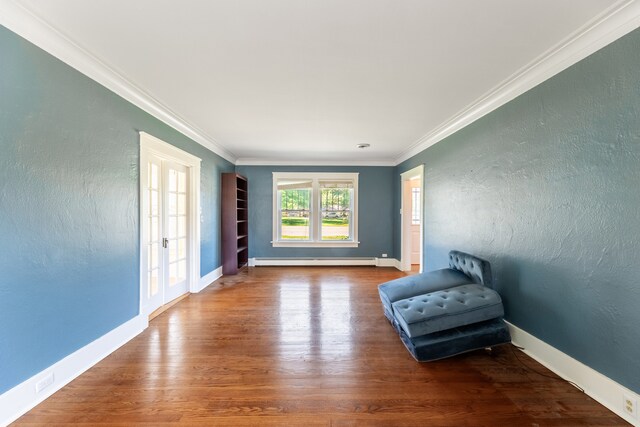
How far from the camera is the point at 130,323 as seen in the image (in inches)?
107

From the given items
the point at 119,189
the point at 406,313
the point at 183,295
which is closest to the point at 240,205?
the point at 183,295

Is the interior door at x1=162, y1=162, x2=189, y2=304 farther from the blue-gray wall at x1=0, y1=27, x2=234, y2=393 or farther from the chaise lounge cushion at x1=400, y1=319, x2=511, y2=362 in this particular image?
the chaise lounge cushion at x1=400, y1=319, x2=511, y2=362

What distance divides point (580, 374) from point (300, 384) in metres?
2.06

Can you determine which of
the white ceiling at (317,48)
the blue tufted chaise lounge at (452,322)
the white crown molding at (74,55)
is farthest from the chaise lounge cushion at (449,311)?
the white crown molding at (74,55)

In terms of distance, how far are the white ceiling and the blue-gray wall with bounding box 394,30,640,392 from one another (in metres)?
0.39

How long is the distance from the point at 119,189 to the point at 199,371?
1.86 metres

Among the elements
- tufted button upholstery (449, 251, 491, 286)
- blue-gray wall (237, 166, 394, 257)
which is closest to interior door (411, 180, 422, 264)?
blue-gray wall (237, 166, 394, 257)

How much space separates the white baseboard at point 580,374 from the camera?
65.9 inches

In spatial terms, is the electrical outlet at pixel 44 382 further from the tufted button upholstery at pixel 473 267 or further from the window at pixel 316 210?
the window at pixel 316 210

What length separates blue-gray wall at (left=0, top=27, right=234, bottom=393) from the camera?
165 cm

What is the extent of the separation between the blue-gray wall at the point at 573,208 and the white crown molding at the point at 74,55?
371cm

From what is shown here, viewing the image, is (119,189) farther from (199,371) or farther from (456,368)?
(456,368)

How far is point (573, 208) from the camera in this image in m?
1.97

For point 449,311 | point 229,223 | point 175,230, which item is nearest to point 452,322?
point 449,311
